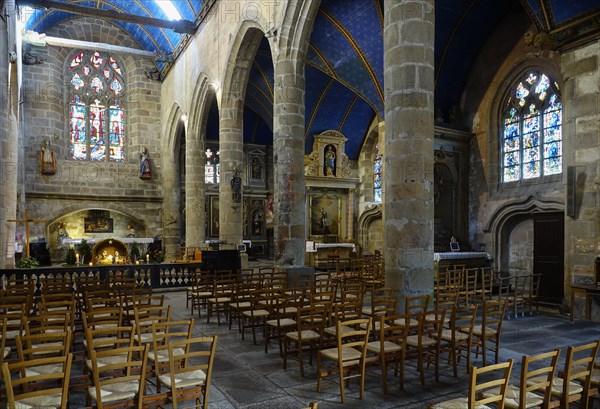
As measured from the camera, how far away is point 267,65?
18656mm

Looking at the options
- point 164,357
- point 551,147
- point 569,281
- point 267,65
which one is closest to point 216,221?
point 267,65

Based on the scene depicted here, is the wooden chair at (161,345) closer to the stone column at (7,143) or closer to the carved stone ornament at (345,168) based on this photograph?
the stone column at (7,143)

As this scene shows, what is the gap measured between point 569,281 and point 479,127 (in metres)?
6.73

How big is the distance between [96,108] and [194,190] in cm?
941

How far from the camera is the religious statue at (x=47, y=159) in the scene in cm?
2241

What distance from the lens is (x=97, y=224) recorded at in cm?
2431

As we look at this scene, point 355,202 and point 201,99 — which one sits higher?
point 201,99

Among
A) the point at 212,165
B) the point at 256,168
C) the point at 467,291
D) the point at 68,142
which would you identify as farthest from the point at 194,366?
the point at 68,142

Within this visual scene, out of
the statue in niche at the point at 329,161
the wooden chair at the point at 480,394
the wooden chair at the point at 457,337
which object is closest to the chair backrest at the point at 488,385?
the wooden chair at the point at 480,394

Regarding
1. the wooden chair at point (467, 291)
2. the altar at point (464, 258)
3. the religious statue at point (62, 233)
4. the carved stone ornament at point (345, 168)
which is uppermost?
the carved stone ornament at point (345, 168)

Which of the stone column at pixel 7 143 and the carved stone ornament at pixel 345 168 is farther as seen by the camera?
the carved stone ornament at pixel 345 168

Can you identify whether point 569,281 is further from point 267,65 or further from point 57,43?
point 57,43

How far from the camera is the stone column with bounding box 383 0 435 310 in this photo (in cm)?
696

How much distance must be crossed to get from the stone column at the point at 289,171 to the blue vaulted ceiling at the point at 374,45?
3659 millimetres
